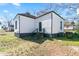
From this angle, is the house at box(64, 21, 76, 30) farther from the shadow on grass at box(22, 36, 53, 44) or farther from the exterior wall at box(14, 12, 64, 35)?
the shadow on grass at box(22, 36, 53, 44)

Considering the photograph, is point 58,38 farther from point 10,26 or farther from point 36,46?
point 10,26

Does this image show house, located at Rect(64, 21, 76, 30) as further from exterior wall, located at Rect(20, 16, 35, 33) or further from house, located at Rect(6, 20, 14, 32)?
house, located at Rect(6, 20, 14, 32)

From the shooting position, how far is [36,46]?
2.89 m

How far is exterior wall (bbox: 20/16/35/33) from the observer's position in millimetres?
2914

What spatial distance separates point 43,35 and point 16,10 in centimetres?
45

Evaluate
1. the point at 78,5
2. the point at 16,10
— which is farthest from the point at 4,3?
the point at 78,5

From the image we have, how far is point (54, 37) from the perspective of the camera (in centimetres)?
291

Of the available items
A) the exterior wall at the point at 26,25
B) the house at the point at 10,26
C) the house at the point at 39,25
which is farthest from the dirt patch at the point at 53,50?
the house at the point at 10,26

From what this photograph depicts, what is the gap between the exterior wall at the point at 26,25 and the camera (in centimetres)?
291

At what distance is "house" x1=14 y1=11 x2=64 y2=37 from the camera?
290cm

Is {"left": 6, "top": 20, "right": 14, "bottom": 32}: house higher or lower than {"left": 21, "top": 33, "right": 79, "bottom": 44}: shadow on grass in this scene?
higher

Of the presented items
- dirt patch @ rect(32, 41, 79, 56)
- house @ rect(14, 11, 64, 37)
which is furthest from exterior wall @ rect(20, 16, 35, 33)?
dirt patch @ rect(32, 41, 79, 56)

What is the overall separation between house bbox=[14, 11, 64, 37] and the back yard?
3.4 inches

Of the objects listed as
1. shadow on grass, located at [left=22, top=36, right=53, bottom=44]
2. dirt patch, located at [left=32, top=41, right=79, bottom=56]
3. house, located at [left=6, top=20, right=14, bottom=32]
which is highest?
house, located at [left=6, top=20, right=14, bottom=32]
